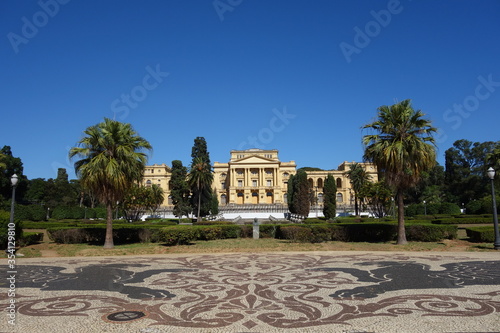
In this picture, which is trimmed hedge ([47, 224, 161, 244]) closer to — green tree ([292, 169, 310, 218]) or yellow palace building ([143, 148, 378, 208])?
green tree ([292, 169, 310, 218])

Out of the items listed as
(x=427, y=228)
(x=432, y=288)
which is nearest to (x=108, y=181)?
(x=432, y=288)

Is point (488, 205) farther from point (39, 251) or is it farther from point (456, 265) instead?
point (39, 251)

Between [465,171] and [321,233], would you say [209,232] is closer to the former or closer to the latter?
[321,233]

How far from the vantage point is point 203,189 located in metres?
46.4

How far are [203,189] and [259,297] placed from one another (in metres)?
39.5

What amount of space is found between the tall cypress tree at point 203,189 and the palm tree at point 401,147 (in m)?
29.7

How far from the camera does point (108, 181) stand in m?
17.1

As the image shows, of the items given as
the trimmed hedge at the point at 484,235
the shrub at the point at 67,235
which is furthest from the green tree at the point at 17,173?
the trimmed hedge at the point at 484,235

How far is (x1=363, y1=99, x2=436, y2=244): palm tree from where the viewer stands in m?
16.8

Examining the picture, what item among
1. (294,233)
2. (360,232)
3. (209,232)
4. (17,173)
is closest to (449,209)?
(360,232)

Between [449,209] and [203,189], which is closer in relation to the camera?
[449,209]

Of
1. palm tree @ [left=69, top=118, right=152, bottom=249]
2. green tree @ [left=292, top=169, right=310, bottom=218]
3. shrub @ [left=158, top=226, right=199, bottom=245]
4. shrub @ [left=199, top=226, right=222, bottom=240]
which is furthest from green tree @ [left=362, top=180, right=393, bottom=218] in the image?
palm tree @ [left=69, top=118, right=152, bottom=249]

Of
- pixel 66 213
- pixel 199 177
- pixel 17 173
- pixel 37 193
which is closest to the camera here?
pixel 199 177

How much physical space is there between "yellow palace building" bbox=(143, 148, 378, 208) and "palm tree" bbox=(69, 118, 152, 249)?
63389mm
